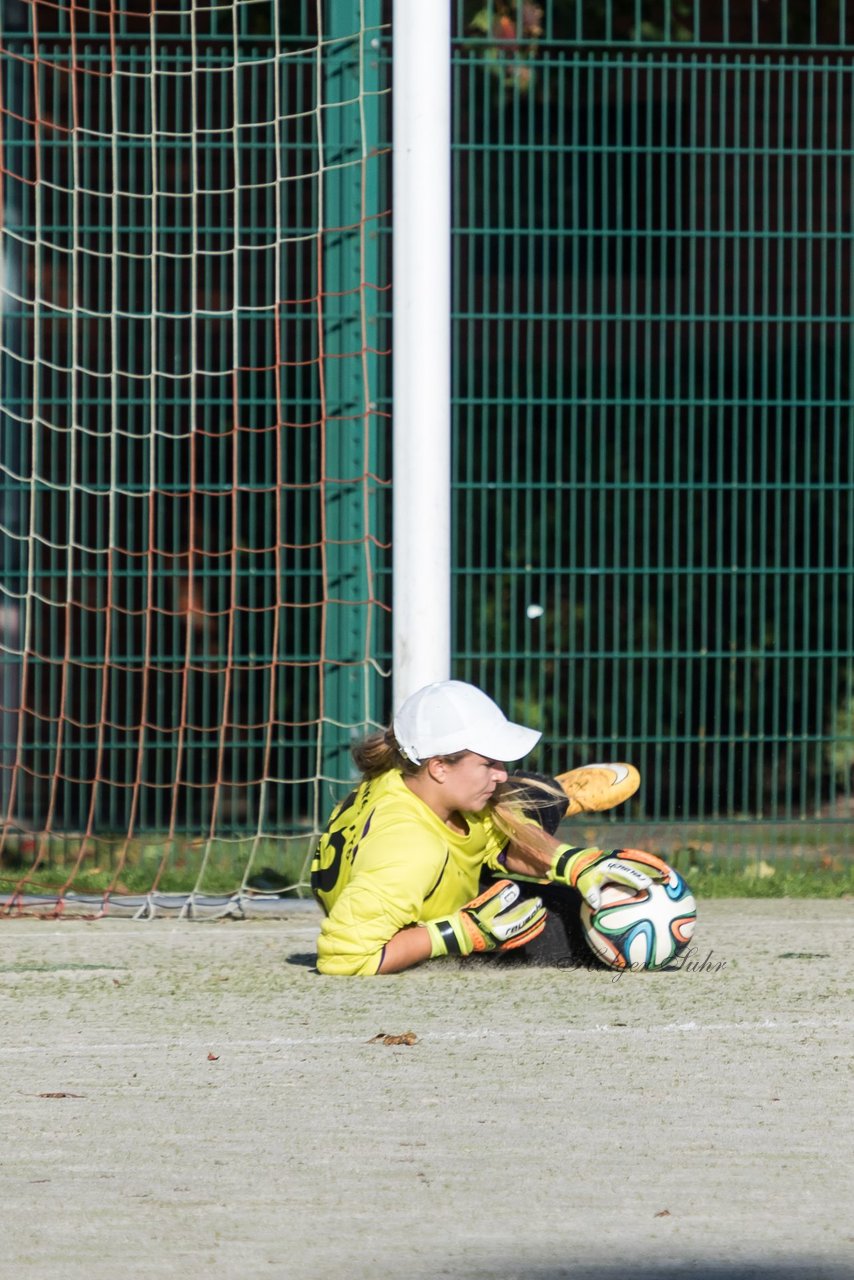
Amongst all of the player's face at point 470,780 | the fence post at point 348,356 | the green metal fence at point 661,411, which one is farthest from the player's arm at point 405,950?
the green metal fence at point 661,411

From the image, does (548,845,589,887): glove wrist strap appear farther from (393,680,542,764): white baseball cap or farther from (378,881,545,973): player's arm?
(393,680,542,764): white baseball cap

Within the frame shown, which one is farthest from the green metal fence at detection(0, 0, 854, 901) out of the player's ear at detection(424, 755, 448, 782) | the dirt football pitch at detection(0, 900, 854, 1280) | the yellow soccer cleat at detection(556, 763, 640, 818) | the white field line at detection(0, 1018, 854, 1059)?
the white field line at detection(0, 1018, 854, 1059)

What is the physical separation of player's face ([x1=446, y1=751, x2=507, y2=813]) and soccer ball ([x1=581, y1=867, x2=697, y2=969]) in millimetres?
394

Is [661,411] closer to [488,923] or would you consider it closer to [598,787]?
[598,787]

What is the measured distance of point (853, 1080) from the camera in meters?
3.98

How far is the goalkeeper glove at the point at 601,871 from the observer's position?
16.3 ft

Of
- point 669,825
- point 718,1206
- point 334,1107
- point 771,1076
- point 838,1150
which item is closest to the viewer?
point 718,1206

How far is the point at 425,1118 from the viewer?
12.0 feet

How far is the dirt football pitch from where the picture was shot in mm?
2893

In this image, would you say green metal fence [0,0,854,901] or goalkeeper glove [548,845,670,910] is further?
green metal fence [0,0,854,901]

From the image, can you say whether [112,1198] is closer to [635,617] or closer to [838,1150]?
[838,1150]

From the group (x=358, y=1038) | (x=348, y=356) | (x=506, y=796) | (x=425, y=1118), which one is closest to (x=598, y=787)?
(x=506, y=796)

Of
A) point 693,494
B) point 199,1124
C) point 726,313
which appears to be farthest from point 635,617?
point 199,1124

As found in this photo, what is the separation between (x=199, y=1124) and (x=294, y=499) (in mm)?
3791
